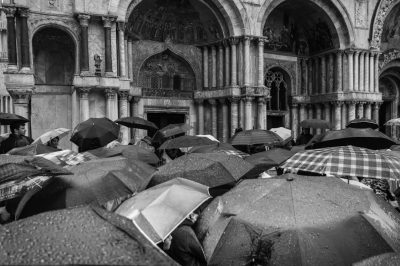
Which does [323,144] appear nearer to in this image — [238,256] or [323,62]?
[238,256]

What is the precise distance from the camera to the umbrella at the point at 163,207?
9.99 ft

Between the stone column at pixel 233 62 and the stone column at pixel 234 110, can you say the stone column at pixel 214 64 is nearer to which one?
the stone column at pixel 233 62

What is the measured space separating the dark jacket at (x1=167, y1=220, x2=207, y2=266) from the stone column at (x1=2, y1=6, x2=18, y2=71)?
39.5 ft

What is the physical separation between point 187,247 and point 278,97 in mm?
18715

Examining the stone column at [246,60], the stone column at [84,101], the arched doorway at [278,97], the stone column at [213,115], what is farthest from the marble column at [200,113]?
the stone column at [84,101]

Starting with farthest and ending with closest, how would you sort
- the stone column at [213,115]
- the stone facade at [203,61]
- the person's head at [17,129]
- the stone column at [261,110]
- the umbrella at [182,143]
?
the stone column at [213,115], the stone column at [261,110], the stone facade at [203,61], the person's head at [17,129], the umbrella at [182,143]

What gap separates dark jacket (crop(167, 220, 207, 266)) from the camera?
131 inches

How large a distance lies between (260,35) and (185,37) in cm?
337

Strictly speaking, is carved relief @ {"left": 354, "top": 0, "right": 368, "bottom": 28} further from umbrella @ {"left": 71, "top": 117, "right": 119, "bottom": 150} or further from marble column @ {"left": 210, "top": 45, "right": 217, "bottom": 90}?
umbrella @ {"left": 71, "top": 117, "right": 119, "bottom": 150}

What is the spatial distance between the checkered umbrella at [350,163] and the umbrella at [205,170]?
2.02 feet

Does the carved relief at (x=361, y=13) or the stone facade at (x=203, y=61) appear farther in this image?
the carved relief at (x=361, y=13)

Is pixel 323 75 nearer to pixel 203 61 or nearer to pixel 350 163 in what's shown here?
pixel 203 61

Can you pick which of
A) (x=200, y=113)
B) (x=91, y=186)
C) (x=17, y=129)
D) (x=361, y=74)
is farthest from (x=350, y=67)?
(x=91, y=186)

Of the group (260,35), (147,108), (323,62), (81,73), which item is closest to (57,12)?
(81,73)
